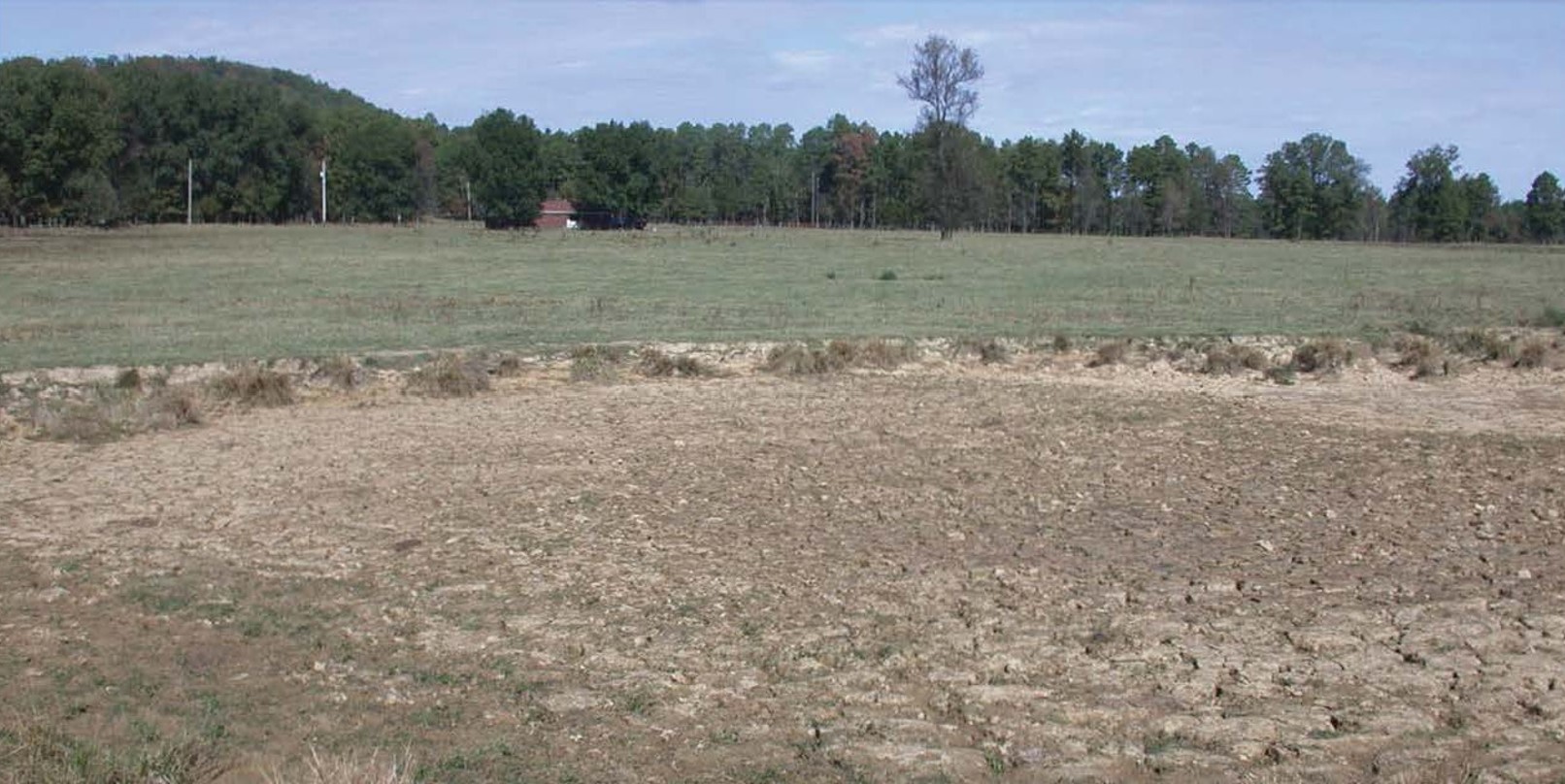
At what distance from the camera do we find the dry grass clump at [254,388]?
13852 mm

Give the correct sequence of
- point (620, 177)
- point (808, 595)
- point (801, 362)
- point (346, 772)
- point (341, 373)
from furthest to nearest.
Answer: point (620, 177)
point (801, 362)
point (341, 373)
point (808, 595)
point (346, 772)

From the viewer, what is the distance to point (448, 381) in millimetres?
14523

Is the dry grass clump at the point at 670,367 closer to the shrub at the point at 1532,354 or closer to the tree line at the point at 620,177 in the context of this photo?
the shrub at the point at 1532,354

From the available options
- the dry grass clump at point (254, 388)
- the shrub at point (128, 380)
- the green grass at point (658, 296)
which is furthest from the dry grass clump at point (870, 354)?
the shrub at point (128, 380)

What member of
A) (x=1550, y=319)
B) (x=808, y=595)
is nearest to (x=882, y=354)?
(x=808, y=595)

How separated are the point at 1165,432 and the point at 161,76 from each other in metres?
89.1

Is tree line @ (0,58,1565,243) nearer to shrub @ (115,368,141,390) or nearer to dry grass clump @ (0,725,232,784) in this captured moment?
shrub @ (115,368,141,390)

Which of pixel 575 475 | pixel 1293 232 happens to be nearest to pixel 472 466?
pixel 575 475

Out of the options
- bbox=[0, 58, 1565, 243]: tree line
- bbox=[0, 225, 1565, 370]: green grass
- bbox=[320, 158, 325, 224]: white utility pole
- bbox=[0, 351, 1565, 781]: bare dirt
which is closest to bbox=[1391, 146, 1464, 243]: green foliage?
bbox=[0, 58, 1565, 243]: tree line

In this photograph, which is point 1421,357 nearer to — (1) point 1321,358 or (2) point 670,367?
(1) point 1321,358

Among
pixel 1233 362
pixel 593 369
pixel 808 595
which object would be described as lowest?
pixel 808 595

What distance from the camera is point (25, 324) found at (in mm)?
18766

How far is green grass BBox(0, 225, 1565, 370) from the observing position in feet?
58.9

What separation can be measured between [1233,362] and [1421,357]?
231 centimetres
